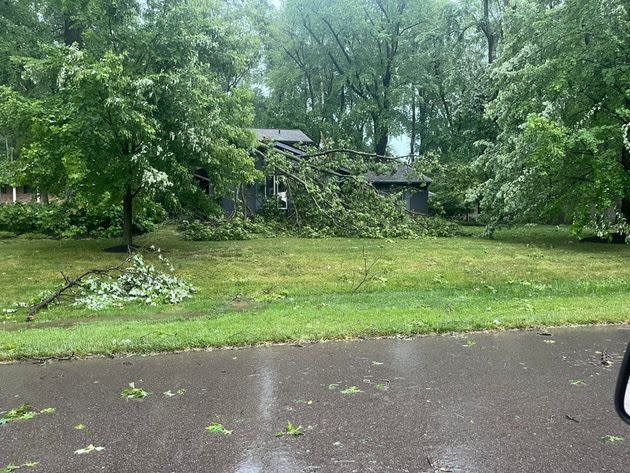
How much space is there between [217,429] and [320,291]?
22.8ft

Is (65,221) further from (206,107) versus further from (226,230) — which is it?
(206,107)

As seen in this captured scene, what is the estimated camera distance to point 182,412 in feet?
14.4

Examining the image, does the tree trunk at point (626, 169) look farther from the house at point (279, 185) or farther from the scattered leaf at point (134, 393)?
the scattered leaf at point (134, 393)

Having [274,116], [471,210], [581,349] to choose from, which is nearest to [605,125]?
[581,349]

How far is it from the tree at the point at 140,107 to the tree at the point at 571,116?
7992 millimetres

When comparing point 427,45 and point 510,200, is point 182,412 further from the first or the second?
point 427,45

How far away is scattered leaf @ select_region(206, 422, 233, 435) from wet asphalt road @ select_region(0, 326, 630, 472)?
0.05 m

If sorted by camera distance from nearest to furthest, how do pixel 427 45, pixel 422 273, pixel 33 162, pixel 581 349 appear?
pixel 581 349 < pixel 422 273 < pixel 33 162 < pixel 427 45

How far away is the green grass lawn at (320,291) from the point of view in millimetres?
7023

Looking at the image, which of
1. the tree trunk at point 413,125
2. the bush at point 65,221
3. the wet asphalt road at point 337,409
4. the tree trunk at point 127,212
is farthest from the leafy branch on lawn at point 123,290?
the tree trunk at point 413,125

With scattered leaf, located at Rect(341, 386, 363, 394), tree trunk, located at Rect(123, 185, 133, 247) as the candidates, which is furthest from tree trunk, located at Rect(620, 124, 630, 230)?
scattered leaf, located at Rect(341, 386, 363, 394)

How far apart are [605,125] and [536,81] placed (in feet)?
7.91

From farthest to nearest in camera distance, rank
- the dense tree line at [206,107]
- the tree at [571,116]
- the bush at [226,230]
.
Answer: the bush at [226,230] < the tree at [571,116] < the dense tree line at [206,107]

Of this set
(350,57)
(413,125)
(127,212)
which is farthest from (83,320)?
(413,125)
